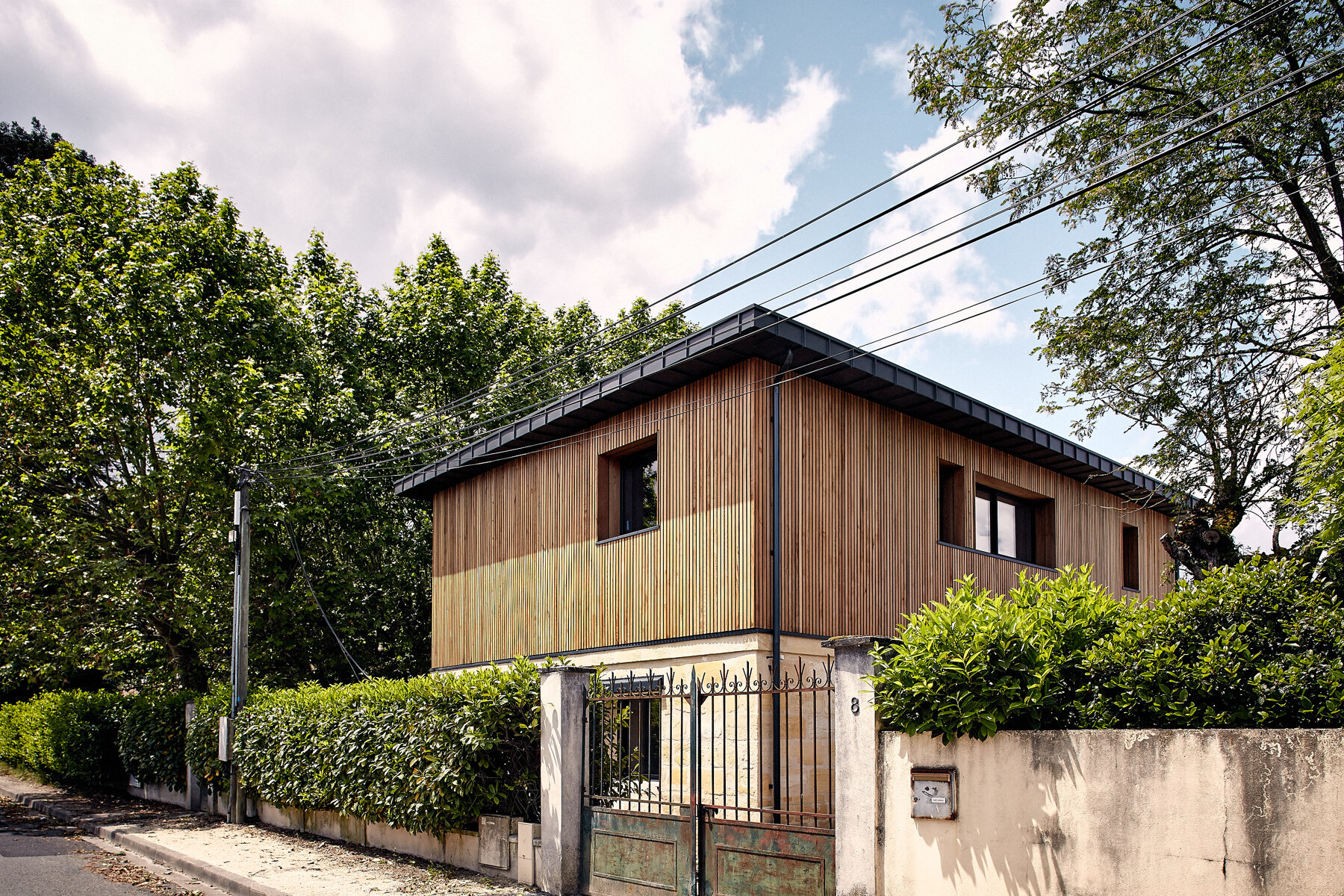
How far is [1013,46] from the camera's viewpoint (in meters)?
12.7

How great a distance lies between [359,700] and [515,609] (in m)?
3.75

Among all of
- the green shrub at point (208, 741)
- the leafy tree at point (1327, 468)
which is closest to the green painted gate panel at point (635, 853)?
the leafy tree at point (1327, 468)

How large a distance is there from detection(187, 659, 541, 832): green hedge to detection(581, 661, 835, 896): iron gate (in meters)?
1.00

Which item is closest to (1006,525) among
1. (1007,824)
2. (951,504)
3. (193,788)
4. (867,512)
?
(951,504)

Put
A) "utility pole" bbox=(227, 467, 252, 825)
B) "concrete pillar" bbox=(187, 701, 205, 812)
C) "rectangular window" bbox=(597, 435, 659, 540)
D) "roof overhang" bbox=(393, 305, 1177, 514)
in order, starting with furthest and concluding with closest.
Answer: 1. "concrete pillar" bbox=(187, 701, 205, 812)
2. "utility pole" bbox=(227, 467, 252, 825)
3. "rectangular window" bbox=(597, 435, 659, 540)
4. "roof overhang" bbox=(393, 305, 1177, 514)

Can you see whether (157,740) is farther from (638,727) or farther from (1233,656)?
(1233,656)

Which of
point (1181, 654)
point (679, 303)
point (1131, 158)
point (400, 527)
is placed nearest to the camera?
point (1181, 654)

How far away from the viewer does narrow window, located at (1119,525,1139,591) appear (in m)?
19.7

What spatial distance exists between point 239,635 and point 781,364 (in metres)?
10.1

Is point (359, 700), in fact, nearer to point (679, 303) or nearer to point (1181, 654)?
point (1181, 654)

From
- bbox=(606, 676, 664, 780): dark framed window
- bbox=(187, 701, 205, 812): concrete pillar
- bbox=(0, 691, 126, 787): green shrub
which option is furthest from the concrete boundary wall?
bbox=(0, 691, 126, 787): green shrub

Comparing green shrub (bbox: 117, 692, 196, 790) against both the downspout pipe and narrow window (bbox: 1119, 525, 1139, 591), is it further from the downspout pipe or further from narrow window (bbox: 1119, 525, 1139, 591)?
narrow window (bbox: 1119, 525, 1139, 591)

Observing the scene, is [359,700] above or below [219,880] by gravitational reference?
above

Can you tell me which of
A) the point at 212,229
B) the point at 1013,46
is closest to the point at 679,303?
the point at 212,229
